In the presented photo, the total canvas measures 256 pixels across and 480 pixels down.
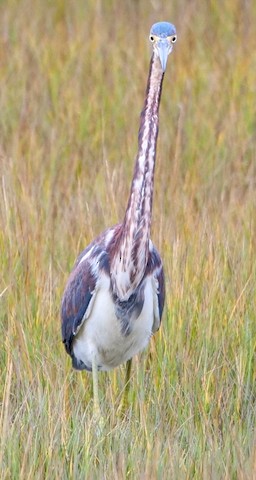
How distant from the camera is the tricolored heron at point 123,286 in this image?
450 cm

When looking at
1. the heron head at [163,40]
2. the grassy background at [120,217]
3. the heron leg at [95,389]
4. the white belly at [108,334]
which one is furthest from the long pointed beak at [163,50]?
the heron leg at [95,389]

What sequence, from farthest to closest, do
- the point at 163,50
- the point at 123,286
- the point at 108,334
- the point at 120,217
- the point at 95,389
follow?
the point at 120,217 → the point at 108,334 → the point at 123,286 → the point at 95,389 → the point at 163,50

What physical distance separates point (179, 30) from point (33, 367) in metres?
3.81

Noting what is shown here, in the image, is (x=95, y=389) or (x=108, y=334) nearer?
(x=95, y=389)

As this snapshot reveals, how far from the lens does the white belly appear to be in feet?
15.5

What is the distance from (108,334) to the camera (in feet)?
15.6

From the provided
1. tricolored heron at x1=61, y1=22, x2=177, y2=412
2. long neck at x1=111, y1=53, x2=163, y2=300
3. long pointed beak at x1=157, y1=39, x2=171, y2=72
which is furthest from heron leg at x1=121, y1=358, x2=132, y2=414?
long pointed beak at x1=157, y1=39, x2=171, y2=72

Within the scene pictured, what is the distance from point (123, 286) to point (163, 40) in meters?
0.89

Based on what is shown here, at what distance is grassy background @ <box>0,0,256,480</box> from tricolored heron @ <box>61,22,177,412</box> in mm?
112

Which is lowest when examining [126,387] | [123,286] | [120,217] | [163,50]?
[126,387]

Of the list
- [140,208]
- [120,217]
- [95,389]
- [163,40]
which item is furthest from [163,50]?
[120,217]

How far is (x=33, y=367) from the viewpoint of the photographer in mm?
4691

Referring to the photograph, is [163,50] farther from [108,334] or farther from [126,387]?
[126,387]

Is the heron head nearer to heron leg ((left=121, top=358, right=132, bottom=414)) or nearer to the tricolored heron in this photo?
the tricolored heron
